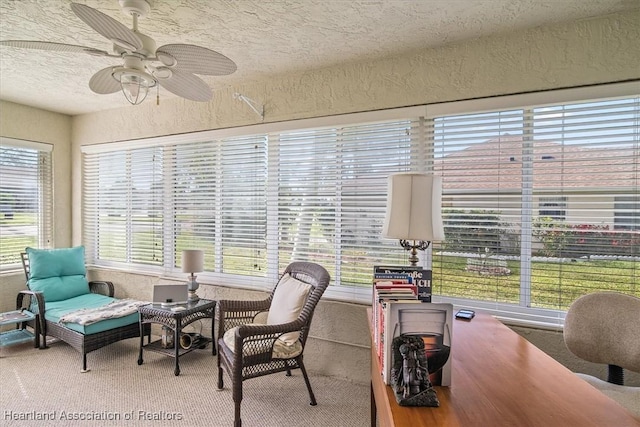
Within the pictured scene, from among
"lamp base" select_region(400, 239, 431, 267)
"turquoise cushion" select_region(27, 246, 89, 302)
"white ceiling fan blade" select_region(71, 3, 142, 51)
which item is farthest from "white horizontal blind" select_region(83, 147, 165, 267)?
"lamp base" select_region(400, 239, 431, 267)

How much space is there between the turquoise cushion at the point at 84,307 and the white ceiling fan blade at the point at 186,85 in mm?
2192

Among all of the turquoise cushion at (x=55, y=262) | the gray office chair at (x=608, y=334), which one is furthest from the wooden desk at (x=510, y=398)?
the turquoise cushion at (x=55, y=262)

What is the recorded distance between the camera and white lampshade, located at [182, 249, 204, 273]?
10.2 ft

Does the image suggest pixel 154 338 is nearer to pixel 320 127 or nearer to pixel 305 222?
pixel 305 222

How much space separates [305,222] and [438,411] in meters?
2.08

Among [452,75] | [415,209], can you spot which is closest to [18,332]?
[415,209]

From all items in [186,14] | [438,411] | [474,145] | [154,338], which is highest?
[186,14]

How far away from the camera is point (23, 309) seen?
137 inches

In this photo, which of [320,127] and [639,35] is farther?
[320,127]

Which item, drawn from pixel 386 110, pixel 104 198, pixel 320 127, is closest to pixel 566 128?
pixel 386 110

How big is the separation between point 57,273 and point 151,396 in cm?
211

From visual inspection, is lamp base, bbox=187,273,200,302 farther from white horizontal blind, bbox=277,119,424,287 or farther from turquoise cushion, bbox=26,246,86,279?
→ turquoise cushion, bbox=26,246,86,279

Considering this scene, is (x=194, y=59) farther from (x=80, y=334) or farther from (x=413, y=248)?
(x=80, y=334)

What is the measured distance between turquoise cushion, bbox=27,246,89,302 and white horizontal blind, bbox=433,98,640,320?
3.77 meters
